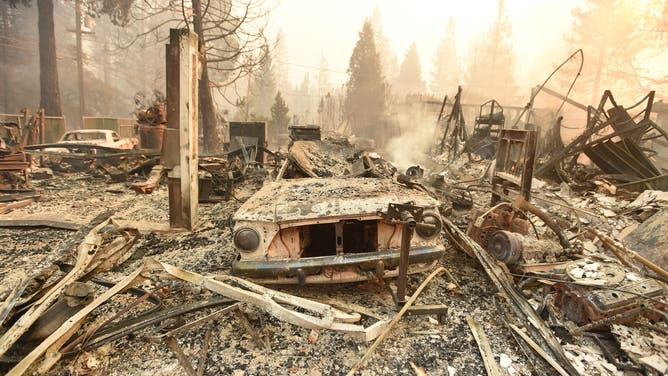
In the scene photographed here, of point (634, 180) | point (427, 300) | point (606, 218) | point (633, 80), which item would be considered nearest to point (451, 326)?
point (427, 300)

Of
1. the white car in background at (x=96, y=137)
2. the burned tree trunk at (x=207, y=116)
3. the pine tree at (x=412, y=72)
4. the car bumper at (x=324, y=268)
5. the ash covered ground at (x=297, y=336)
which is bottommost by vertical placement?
the ash covered ground at (x=297, y=336)

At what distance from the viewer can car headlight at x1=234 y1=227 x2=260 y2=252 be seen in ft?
8.97

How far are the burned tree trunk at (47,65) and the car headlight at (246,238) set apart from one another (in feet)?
64.8

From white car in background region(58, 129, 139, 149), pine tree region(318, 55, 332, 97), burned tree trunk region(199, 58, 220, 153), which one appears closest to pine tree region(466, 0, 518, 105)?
pine tree region(318, 55, 332, 97)

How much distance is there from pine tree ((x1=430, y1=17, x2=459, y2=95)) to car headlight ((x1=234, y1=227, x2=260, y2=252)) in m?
67.2

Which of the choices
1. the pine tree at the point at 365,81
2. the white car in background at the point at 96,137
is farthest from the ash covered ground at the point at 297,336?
the pine tree at the point at 365,81

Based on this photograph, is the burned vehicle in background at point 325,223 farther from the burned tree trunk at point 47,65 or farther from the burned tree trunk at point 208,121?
the burned tree trunk at point 47,65

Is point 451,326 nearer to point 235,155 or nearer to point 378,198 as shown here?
point 378,198

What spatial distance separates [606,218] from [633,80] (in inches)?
1155

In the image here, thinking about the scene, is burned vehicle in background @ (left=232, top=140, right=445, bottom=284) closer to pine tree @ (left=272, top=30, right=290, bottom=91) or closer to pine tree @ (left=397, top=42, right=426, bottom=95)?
pine tree @ (left=397, top=42, right=426, bottom=95)

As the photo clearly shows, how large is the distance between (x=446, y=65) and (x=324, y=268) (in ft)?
236

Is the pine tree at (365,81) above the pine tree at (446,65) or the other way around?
the other way around

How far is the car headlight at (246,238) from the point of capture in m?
2.73

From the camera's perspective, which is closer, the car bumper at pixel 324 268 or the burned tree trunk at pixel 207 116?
the car bumper at pixel 324 268
